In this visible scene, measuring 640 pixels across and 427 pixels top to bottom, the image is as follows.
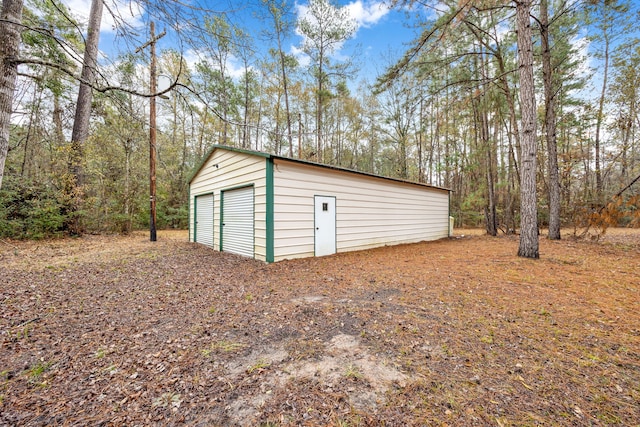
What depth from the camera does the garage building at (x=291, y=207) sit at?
5.84 m

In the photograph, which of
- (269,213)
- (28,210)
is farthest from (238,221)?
(28,210)

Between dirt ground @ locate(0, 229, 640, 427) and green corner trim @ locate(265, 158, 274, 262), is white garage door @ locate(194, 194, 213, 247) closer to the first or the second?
green corner trim @ locate(265, 158, 274, 262)

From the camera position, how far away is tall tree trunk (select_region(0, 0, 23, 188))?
87.4 inches

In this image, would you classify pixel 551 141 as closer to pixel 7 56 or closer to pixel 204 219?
pixel 7 56

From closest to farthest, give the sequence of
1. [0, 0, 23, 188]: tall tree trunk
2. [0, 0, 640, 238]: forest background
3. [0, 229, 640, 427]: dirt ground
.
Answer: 1. [0, 229, 640, 427]: dirt ground
2. [0, 0, 23, 188]: tall tree trunk
3. [0, 0, 640, 238]: forest background

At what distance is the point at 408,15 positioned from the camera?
5.75 metres

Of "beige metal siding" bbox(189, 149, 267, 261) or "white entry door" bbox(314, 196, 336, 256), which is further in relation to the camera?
"white entry door" bbox(314, 196, 336, 256)

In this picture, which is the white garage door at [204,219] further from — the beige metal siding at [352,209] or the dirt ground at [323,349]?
the dirt ground at [323,349]

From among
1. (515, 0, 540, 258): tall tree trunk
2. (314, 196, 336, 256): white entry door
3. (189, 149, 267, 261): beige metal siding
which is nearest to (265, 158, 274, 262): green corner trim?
(189, 149, 267, 261): beige metal siding

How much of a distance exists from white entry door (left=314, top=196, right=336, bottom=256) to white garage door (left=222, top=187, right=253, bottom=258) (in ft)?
5.63

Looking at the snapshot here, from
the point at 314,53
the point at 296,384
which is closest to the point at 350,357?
the point at 296,384

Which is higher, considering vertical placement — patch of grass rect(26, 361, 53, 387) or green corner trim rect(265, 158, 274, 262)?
green corner trim rect(265, 158, 274, 262)

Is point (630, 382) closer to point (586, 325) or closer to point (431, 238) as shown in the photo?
point (586, 325)

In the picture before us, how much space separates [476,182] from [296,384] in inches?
588
